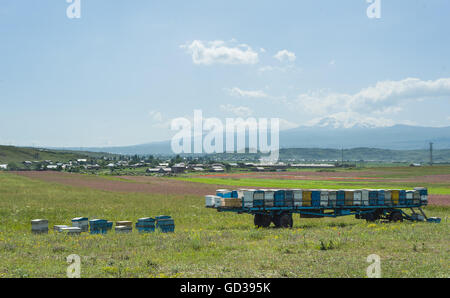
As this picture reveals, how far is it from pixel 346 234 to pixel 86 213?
23.4 metres

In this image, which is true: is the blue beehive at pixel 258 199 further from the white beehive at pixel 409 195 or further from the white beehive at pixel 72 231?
the white beehive at pixel 409 195

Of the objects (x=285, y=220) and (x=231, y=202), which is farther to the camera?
(x=285, y=220)

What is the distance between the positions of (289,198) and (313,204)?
188cm

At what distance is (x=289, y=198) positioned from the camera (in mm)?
26375

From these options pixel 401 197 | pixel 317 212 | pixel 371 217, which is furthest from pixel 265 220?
pixel 401 197

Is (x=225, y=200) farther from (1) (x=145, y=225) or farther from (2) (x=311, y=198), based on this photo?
(2) (x=311, y=198)

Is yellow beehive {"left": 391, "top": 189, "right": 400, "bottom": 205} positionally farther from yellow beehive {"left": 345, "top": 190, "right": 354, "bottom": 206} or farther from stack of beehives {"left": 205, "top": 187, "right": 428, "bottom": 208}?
yellow beehive {"left": 345, "top": 190, "right": 354, "bottom": 206}

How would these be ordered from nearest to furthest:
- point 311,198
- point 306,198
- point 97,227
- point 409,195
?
point 97,227 → point 306,198 → point 311,198 → point 409,195

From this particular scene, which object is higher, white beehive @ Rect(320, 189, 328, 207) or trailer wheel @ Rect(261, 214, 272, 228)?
white beehive @ Rect(320, 189, 328, 207)

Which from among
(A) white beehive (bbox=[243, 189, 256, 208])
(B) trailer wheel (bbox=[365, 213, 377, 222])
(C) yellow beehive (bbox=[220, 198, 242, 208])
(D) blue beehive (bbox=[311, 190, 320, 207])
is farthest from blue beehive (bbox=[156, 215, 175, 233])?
(B) trailer wheel (bbox=[365, 213, 377, 222])

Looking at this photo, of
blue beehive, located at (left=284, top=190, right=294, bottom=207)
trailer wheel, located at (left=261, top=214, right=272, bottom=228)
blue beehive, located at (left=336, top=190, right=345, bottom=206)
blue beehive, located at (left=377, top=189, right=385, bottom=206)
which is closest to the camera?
blue beehive, located at (left=284, top=190, right=294, bottom=207)

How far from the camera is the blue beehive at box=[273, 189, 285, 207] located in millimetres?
25938

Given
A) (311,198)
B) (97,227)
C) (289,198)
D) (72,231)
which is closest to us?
(72,231)
